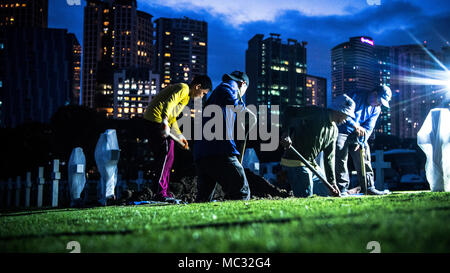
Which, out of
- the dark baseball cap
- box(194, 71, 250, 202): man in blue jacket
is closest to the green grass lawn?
box(194, 71, 250, 202): man in blue jacket

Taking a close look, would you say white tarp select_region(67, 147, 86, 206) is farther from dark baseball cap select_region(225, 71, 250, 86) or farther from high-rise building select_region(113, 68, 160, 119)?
high-rise building select_region(113, 68, 160, 119)

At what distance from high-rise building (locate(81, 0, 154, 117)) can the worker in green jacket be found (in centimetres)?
14379

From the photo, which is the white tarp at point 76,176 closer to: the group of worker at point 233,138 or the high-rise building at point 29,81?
the group of worker at point 233,138

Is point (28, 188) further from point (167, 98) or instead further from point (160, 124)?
point (167, 98)

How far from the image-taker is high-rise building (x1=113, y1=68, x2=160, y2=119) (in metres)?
145

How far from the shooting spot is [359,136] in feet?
24.2

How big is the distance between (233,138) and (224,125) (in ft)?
0.87

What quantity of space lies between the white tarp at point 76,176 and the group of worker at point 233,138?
13.1 feet

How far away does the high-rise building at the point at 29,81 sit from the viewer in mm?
79875

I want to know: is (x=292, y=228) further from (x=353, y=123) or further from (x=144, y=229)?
(x=353, y=123)

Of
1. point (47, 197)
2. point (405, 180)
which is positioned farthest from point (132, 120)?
point (405, 180)

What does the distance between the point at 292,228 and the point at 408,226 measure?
2.47ft

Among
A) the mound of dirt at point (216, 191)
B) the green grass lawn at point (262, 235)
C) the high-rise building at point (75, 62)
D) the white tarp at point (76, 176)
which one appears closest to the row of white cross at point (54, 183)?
→ the white tarp at point (76, 176)

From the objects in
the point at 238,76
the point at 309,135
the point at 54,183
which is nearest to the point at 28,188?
the point at 54,183
